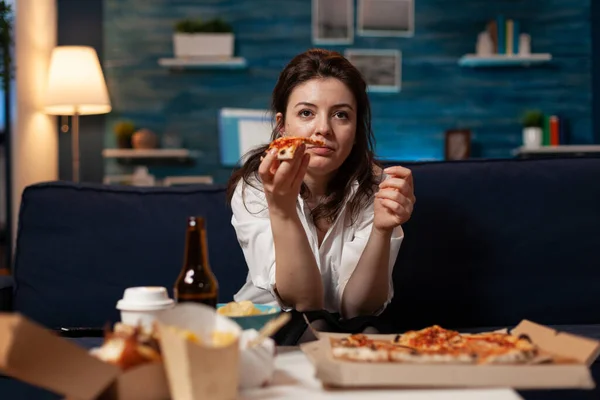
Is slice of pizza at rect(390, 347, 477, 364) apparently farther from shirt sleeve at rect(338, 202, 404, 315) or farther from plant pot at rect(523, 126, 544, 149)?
plant pot at rect(523, 126, 544, 149)

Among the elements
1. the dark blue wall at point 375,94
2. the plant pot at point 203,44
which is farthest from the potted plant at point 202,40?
the dark blue wall at point 375,94

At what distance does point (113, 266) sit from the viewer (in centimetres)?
209

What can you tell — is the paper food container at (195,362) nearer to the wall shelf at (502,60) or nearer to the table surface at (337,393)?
the table surface at (337,393)

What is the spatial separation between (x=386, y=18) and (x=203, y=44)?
52.3 inches

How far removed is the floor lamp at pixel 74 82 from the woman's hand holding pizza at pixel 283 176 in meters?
3.31

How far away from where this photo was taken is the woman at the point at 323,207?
155 centimetres

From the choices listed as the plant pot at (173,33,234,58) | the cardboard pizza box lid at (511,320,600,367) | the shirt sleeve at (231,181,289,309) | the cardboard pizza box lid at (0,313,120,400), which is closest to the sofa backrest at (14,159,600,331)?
the shirt sleeve at (231,181,289,309)

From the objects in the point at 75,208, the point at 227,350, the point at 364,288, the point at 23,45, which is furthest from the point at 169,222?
the point at 23,45

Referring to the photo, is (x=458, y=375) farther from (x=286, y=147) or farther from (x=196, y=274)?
(x=286, y=147)

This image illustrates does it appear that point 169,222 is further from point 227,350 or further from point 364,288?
point 227,350

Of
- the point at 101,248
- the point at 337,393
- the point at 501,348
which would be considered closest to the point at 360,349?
the point at 337,393

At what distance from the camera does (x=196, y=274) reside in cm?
107

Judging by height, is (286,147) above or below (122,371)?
above

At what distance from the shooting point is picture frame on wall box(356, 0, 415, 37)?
204 inches
